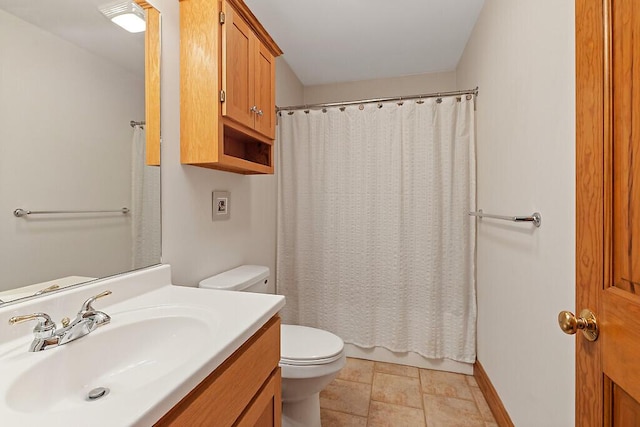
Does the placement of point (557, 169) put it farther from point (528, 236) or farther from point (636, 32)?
point (636, 32)

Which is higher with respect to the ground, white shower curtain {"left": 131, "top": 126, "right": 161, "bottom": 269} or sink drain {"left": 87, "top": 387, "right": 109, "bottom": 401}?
white shower curtain {"left": 131, "top": 126, "right": 161, "bottom": 269}

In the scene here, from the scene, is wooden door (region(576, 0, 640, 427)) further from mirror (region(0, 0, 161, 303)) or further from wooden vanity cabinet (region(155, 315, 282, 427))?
mirror (region(0, 0, 161, 303))

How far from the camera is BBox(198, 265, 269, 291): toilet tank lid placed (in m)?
1.39

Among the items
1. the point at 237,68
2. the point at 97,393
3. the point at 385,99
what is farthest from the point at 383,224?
the point at 97,393

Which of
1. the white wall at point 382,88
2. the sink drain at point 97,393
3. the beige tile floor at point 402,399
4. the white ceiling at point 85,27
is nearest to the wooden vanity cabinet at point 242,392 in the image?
the sink drain at point 97,393

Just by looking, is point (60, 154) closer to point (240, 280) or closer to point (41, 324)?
point (41, 324)

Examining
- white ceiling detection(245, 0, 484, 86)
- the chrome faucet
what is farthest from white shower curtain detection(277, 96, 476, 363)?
the chrome faucet

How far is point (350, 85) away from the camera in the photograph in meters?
2.86

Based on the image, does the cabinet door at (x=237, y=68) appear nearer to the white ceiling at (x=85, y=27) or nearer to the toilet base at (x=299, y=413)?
the white ceiling at (x=85, y=27)

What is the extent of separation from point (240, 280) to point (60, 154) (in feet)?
2.93

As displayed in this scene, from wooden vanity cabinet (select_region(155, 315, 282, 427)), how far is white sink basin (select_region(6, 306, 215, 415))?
2.8 inches

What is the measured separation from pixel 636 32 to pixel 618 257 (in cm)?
39

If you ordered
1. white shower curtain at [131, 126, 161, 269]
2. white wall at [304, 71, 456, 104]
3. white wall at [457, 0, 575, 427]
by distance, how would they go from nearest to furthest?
white wall at [457, 0, 575, 427]
white shower curtain at [131, 126, 161, 269]
white wall at [304, 71, 456, 104]

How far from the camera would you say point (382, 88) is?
9.12ft
